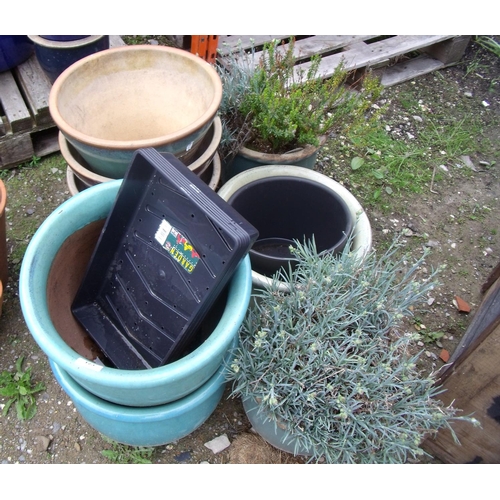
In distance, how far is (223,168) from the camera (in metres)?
2.28

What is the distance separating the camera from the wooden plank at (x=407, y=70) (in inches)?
123

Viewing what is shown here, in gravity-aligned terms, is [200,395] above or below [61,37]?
below

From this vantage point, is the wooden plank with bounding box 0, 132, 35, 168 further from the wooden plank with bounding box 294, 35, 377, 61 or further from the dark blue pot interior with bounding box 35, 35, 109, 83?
the wooden plank with bounding box 294, 35, 377, 61

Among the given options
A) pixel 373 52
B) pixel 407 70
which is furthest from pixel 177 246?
pixel 407 70

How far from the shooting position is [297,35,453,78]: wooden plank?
2.76 metres

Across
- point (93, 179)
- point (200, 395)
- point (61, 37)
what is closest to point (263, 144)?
point (93, 179)

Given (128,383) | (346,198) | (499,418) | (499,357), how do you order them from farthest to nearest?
(346,198) < (499,418) < (499,357) < (128,383)

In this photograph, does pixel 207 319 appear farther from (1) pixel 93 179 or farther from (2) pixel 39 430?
(2) pixel 39 430

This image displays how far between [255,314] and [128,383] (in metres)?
0.50

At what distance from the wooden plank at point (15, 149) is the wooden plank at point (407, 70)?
6.91 feet

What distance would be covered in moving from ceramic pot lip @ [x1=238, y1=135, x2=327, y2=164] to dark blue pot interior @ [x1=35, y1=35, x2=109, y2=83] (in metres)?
0.84

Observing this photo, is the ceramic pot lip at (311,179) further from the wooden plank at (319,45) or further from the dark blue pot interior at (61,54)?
the wooden plank at (319,45)

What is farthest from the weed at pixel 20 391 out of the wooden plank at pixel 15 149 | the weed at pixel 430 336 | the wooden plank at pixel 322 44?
the wooden plank at pixel 322 44

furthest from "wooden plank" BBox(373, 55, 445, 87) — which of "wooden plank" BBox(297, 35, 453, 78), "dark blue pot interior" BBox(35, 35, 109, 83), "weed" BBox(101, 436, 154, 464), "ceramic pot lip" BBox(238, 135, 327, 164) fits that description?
"weed" BBox(101, 436, 154, 464)
